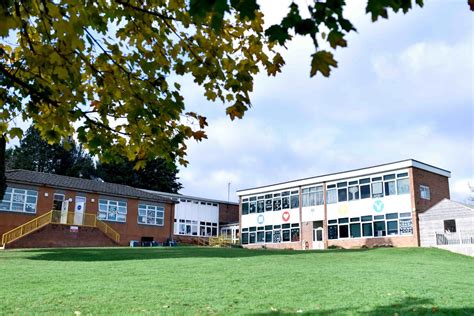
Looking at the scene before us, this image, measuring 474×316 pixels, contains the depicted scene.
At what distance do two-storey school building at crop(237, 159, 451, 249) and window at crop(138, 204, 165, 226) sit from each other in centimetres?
933

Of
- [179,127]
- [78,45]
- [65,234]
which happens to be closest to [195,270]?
[179,127]

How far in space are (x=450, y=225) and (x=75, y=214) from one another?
25015mm

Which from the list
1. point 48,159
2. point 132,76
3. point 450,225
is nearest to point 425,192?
point 450,225

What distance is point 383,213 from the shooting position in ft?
116

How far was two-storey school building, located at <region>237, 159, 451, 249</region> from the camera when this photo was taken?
34237 millimetres

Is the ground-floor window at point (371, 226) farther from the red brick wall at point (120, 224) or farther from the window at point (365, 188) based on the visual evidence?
the red brick wall at point (120, 224)

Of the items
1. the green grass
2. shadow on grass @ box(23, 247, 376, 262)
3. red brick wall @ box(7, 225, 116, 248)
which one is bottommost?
the green grass

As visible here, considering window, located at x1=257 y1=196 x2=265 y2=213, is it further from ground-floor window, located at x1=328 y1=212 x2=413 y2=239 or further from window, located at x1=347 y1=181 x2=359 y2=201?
window, located at x1=347 y1=181 x2=359 y2=201

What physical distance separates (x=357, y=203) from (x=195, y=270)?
85.4 ft

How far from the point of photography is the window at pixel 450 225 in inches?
1227

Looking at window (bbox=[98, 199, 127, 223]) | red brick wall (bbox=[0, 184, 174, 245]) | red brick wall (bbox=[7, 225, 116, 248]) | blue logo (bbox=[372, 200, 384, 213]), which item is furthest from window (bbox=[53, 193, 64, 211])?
blue logo (bbox=[372, 200, 384, 213])

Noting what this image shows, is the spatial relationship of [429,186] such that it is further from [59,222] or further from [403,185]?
[59,222]

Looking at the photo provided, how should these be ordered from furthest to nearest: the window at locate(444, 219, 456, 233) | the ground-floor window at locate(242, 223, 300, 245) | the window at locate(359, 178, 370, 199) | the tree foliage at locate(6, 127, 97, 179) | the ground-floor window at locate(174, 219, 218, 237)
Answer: the tree foliage at locate(6, 127, 97, 179) → the ground-floor window at locate(174, 219, 218, 237) → the ground-floor window at locate(242, 223, 300, 245) → the window at locate(359, 178, 370, 199) → the window at locate(444, 219, 456, 233)

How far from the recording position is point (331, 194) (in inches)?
1563
